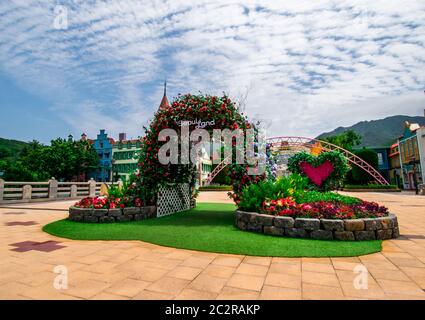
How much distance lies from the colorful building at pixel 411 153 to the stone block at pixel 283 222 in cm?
3006

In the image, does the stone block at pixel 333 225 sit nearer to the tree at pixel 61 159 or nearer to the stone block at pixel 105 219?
the stone block at pixel 105 219

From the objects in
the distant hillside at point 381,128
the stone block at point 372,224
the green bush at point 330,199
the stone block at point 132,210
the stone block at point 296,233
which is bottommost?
the stone block at point 296,233

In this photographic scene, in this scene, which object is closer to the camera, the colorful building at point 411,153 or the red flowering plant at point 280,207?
the red flowering plant at point 280,207

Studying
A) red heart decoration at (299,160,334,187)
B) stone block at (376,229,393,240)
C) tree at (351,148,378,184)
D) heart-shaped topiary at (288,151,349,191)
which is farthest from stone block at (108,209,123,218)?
tree at (351,148,378,184)

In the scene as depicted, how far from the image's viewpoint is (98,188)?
2259 centimetres

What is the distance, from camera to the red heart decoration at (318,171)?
13166mm

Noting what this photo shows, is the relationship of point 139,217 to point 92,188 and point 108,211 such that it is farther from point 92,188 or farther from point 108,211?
point 92,188

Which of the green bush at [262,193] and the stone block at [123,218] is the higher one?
the green bush at [262,193]

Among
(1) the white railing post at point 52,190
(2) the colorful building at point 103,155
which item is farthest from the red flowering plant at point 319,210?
(2) the colorful building at point 103,155

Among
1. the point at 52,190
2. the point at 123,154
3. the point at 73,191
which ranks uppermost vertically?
the point at 123,154

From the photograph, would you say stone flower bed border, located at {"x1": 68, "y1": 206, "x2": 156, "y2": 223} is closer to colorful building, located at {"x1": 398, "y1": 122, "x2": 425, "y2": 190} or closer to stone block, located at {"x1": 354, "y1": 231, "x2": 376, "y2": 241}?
stone block, located at {"x1": 354, "y1": 231, "x2": 376, "y2": 241}

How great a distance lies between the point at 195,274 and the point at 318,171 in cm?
1217

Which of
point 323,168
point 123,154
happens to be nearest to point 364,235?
point 323,168

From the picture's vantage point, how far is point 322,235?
503 cm
